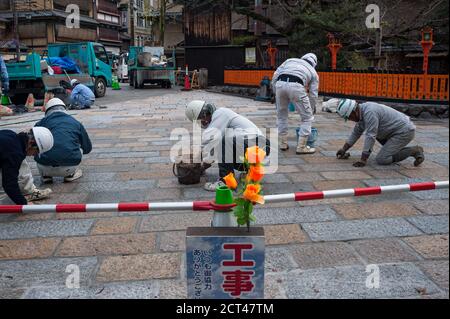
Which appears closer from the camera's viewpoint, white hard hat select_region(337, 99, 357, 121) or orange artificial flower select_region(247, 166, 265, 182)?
orange artificial flower select_region(247, 166, 265, 182)

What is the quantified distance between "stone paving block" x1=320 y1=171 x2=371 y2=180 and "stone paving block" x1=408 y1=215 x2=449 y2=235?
58.0 inches

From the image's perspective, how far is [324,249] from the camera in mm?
3543

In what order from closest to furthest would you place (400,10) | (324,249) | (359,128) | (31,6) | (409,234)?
1. (324,249)
2. (409,234)
3. (359,128)
4. (400,10)
5. (31,6)

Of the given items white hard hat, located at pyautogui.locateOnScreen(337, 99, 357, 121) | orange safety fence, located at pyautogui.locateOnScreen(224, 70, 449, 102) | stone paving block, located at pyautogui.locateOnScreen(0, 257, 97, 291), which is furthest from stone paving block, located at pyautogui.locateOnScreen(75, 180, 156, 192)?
orange safety fence, located at pyautogui.locateOnScreen(224, 70, 449, 102)

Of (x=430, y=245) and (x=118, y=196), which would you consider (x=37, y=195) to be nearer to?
(x=118, y=196)

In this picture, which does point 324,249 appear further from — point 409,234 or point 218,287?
point 218,287

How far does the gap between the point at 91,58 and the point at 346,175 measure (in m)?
14.5

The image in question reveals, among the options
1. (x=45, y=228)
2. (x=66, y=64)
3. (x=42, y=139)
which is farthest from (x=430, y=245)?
(x=66, y=64)

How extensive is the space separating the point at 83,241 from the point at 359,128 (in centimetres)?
406

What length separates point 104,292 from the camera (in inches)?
115

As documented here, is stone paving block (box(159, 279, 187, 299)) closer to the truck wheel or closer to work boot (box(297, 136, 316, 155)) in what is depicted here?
work boot (box(297, 136, 316, 155))

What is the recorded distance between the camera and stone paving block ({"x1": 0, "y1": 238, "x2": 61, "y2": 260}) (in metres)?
3.55

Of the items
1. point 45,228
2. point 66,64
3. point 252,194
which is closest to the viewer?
point 252,194
